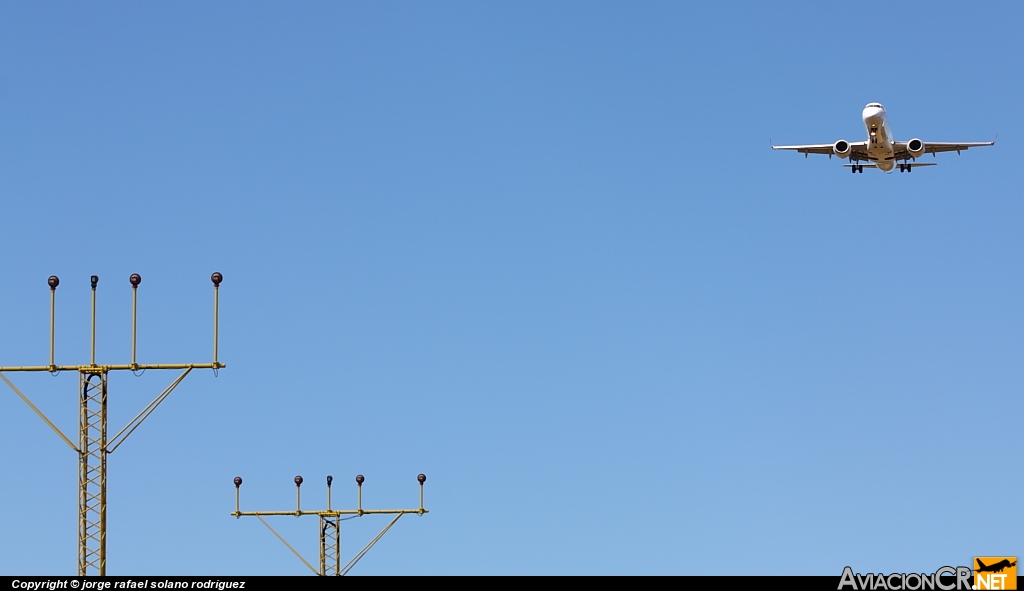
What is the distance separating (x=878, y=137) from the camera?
363 ft

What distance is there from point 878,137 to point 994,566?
73.2m

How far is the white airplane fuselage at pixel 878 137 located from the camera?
4368 inches

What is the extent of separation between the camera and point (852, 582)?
39156 mm

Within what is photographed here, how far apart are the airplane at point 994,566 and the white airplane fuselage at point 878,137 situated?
72979 mm

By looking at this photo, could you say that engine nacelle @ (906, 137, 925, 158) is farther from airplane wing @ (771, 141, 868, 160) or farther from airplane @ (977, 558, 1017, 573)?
airplane @ (977, 558, 1017, 573)

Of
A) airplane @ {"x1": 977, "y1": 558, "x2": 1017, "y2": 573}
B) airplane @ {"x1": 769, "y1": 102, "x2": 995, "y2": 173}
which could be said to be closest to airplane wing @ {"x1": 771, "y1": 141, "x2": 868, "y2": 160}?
airplane @ {"x1": 769, "y1": 102, "x2": 995, "y2": 173}

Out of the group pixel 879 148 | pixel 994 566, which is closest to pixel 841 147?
pixel 879 148

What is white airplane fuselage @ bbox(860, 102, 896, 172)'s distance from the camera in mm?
110938

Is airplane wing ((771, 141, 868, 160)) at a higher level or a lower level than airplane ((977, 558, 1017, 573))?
higher

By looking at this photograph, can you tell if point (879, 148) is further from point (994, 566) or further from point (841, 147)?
point (994, 566)

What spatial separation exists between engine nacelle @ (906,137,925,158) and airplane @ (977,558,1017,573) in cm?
7490

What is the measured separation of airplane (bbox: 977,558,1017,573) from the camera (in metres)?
40.2

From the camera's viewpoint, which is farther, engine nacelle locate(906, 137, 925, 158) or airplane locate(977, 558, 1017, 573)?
engine nacelle locate(906, 137, 925, 158)

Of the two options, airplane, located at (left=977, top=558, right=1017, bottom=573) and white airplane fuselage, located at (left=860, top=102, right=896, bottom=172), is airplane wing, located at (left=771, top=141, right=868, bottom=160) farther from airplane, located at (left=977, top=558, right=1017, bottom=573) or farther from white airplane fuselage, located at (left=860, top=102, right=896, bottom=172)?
airplane, located at (left=977, top=558, right=1017, bottom=573)
